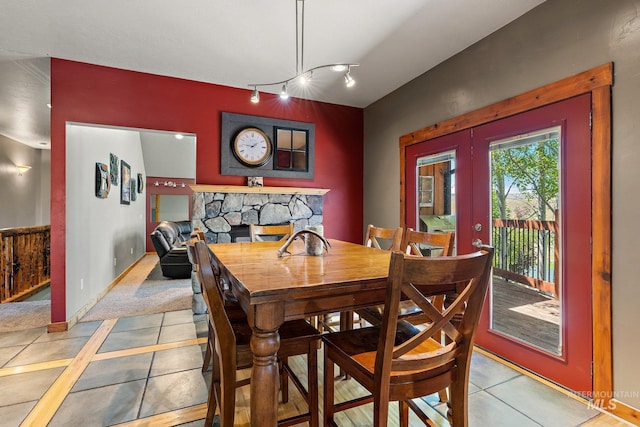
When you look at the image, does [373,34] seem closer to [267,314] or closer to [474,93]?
[474,93]

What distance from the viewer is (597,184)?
71.4 inches

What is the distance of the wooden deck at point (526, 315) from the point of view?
2082 millimetres

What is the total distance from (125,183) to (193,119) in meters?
2.99

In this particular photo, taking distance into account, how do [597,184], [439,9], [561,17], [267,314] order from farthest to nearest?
[439,9]
[561,17]
[597,184]
[267,314]

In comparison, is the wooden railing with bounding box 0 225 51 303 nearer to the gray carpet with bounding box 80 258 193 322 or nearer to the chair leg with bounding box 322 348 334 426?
the gray carpet with bounding box 80 258 193 322

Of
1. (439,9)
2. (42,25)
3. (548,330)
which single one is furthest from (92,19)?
(548,330)

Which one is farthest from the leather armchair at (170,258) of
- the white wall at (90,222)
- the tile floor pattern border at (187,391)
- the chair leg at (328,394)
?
the chair leg at (328,394)

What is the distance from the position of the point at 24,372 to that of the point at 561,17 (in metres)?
4.44

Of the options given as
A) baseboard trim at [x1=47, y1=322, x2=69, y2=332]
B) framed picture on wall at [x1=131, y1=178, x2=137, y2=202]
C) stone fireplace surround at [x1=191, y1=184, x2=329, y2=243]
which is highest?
framed picture on wall at [x1=131, y1=178, x2=137, y2=202]

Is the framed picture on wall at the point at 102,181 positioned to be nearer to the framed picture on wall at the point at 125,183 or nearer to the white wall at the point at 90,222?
the white wall at the point at 90,222

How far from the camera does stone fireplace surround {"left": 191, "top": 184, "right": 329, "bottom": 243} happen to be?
348 cm

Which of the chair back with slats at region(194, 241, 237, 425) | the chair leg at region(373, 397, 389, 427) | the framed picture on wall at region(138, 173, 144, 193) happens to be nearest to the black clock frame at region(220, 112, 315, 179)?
the chair back with slats at region(194, 241, 237, 425)

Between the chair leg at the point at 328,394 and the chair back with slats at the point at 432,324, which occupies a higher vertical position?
the chair back with slats at the point at 432,324

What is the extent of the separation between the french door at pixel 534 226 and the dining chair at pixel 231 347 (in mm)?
1729
